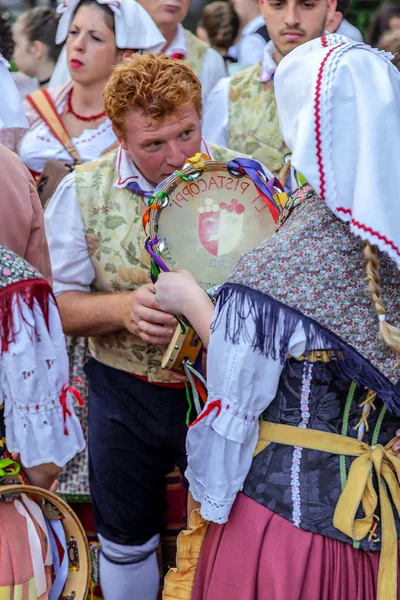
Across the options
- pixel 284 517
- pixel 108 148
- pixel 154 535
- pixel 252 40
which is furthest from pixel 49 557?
pixel 252 40

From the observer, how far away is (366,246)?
1945 millimetres

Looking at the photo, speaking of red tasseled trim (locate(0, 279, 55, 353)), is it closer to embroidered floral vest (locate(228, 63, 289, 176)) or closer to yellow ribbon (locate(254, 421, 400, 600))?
yellow ribbon (locate(254, 421, 400, 600))

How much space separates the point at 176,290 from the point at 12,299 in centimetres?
43

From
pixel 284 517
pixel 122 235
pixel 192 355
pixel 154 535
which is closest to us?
pixel 284 517

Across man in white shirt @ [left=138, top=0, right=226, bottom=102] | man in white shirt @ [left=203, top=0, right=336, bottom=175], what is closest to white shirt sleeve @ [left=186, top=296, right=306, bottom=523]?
man in white shirt @ [left=203, top=0, right=336, bottom=175]

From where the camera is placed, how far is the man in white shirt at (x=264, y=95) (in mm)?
3947

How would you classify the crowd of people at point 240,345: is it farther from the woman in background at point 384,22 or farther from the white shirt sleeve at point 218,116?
the woman in background at point 384,22

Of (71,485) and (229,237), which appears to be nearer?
(229,237)

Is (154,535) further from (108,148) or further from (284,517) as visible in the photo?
(108,148)

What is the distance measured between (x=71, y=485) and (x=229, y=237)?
160 centimetres

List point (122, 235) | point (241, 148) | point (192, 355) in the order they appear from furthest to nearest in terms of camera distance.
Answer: point (241, 148)
point (122, 235)
point (192, 355)

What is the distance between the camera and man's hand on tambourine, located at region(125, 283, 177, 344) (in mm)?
2727

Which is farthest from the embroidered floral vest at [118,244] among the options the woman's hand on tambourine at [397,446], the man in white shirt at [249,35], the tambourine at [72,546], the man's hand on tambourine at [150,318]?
the man in white shirt at [249,35]

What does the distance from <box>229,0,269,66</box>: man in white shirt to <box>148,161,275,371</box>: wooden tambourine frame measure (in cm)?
325
